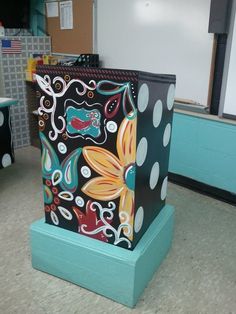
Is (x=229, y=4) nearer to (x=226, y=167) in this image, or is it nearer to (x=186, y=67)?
(x=186, y=67)

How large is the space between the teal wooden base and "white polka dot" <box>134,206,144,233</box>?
8 cm

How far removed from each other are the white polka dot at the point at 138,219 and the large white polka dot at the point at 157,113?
14.8 inches

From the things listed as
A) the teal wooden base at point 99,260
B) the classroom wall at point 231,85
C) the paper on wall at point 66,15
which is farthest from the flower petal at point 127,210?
the paper on wall at point 66,15

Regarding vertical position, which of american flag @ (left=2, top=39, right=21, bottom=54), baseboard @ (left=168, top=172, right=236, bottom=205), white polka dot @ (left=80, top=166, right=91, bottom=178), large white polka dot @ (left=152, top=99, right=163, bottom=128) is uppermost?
american flag @ (left=2, top=39, right=21, bottom=54)

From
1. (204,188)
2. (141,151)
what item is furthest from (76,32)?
(141,151)

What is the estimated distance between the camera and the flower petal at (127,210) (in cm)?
131

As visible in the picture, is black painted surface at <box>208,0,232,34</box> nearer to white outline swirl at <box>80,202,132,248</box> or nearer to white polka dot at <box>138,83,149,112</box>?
white polka dot at <box>138,83,149,112</box>

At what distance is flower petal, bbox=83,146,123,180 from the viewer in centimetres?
129

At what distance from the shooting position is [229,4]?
205cm

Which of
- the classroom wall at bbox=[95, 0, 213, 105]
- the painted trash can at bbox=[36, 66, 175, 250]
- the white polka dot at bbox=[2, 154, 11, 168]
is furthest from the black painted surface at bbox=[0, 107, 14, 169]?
the painted trash can at bbox=[36, 66, 175, 250]

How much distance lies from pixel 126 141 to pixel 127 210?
0.30 metres

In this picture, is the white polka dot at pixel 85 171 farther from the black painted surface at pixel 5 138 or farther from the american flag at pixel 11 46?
the american flag at pixel 11 46

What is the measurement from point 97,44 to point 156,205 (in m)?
1.89

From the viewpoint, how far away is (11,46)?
3125 mm
